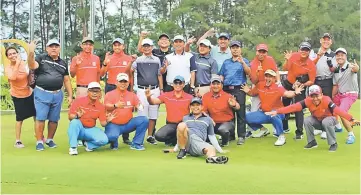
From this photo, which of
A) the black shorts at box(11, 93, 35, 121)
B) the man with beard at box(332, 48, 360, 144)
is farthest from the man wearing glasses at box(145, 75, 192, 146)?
the man with beard at box(332, 48, 360, 144)

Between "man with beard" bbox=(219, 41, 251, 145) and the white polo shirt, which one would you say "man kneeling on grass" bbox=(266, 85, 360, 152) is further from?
the white polo shirt

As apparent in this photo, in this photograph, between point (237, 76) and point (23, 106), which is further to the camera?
point (237, 76)

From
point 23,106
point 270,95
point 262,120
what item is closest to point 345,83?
point 270,95

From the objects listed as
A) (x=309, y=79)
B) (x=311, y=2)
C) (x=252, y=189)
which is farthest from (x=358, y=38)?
(x=252, y=189)

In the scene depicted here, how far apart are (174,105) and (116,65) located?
4.47 ft

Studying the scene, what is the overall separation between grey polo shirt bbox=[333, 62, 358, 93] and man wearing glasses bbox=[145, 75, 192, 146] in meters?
2.45

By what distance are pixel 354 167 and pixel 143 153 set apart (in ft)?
9.19

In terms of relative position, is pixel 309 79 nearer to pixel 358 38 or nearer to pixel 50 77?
pixel 50 77

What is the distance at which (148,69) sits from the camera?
8.23 m

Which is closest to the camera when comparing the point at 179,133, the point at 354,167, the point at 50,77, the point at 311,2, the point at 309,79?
the point at 354,167

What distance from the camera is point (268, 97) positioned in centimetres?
849

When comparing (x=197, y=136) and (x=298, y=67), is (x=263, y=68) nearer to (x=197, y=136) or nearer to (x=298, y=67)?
(x=298, y=67)

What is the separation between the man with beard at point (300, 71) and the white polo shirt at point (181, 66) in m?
1.61

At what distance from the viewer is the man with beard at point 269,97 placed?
831cm
